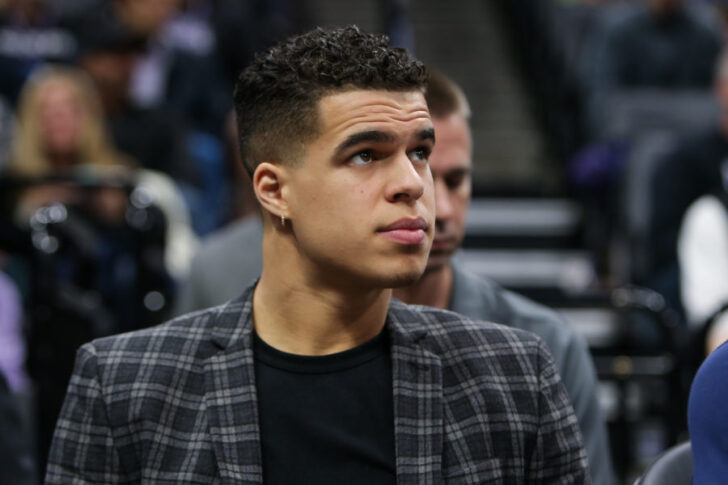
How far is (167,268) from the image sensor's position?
4402 mm

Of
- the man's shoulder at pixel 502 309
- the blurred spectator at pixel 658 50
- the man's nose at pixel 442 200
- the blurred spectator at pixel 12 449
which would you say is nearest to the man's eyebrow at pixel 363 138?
the man's nose at pixel 442 200

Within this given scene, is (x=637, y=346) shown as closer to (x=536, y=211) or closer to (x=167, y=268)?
(x=167, y=268)

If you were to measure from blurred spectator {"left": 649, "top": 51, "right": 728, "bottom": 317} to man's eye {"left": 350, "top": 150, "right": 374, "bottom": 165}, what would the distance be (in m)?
3.91

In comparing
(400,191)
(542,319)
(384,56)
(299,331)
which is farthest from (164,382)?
(542,319)

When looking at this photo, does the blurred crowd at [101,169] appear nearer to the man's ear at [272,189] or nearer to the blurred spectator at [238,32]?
the blurred spectator at [238,32]

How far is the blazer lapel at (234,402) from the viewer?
6.00ft

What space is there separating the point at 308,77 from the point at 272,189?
7.6 inches

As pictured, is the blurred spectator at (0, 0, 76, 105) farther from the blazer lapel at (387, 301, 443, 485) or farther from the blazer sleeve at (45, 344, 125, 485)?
the blazer lapel at (387, 301, 443, 485)

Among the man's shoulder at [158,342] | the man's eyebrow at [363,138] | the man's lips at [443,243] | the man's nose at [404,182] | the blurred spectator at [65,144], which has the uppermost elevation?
the blurred spectator at [65,144]

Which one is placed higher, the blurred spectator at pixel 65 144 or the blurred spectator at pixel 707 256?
the blurred spectator at pixel 65 144

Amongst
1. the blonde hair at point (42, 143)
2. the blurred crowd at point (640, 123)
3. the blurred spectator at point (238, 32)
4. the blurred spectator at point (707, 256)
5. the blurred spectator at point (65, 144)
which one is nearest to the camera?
the blurred spectator at point (707, 256)

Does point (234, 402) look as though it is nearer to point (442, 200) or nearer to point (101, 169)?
point (442, 200)

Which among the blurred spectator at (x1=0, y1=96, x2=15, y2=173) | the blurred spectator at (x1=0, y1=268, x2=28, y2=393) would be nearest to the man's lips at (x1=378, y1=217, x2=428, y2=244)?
the blurred spectator at (x1=0, y1=268, x2=28, y2=393)

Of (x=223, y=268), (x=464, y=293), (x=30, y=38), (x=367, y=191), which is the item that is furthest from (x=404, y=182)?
(x=30, y=38)
